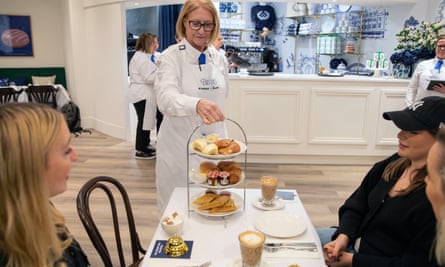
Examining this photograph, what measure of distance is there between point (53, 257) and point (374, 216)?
1.13m

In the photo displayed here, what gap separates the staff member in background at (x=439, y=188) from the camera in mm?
941

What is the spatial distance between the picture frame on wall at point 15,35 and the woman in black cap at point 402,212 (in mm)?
6667

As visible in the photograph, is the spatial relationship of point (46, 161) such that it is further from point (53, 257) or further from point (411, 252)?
point (411, 252)

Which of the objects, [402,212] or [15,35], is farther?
[15,35]

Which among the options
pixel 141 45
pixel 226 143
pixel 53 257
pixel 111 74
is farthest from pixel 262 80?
pixel 53 257

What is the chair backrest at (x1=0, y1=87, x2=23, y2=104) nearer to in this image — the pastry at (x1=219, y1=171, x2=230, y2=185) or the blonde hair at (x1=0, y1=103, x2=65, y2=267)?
the pastry at (x1=219, y1=171, x2=230, y2=185)

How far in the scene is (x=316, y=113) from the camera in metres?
4.36

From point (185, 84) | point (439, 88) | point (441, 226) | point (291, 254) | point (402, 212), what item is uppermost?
point (185, 84)

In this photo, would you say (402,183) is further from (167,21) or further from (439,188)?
(167,21)

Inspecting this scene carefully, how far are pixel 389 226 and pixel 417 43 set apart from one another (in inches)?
140

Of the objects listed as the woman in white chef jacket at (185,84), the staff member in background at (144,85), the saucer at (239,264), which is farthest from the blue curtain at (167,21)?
the saucer at (239,264)

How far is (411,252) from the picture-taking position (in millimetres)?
1241

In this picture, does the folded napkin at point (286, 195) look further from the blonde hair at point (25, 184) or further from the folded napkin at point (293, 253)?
the blonde hair at point (25, 184)

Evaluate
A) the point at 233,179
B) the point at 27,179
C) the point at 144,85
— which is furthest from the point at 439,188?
the point at 144,85
